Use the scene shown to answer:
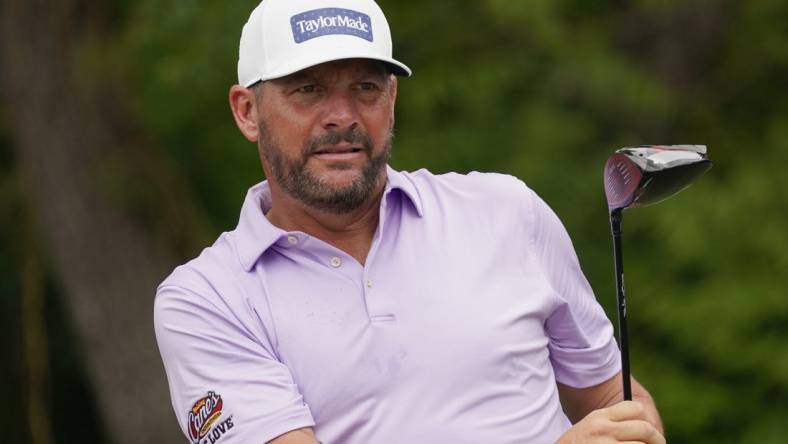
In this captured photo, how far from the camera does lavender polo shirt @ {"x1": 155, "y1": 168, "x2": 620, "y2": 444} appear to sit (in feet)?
7.47

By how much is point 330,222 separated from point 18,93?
3.84 meters

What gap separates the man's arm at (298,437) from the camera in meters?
2.24

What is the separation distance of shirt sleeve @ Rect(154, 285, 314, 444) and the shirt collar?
0.11 meters

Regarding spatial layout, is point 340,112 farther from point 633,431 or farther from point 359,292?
point 633,431

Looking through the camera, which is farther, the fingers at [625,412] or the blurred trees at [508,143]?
the blurred trees at [508,143]

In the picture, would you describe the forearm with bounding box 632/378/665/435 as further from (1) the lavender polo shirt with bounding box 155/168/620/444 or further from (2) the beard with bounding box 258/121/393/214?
A: (2) the beard with bounding box 258/121/393/214

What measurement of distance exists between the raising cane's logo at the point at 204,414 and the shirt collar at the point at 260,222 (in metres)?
0.23

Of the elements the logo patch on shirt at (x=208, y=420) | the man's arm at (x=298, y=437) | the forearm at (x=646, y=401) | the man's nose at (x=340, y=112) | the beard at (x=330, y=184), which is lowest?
the forearm at (x=646, y=401)

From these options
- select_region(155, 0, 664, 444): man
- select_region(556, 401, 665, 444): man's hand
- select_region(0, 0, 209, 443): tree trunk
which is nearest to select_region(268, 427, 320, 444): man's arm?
select_region(155, 0, 664, 444): man

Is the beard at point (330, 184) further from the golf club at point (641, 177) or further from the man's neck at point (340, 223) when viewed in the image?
the golf club at point (641, 177)

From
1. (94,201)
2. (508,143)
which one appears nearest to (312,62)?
(508,143)

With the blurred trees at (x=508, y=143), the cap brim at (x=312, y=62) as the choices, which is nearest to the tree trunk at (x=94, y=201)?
the blurred trees at (x=508, y=143)

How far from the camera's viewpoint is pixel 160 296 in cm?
240

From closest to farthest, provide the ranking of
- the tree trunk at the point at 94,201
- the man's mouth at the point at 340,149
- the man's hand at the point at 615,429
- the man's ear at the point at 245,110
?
the man's hand at the point at 615,429, the man's mouth at the point at 340,149, the man's ear at the point at 245,110, the tree trunk at the point at 94,201
